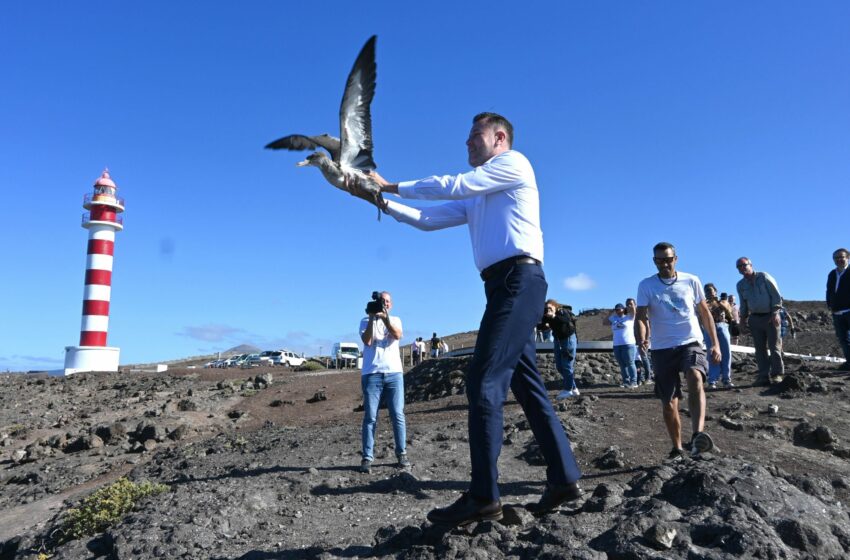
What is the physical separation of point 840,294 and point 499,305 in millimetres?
9216

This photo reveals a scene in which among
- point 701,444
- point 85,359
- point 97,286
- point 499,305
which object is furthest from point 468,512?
point 97,286

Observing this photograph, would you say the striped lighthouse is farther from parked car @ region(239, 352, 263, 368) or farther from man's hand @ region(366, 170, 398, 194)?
man's hand @ region(366, 170, 398, 194)

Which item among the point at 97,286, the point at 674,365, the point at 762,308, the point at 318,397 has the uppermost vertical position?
the point at 97,286

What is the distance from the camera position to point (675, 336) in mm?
6285

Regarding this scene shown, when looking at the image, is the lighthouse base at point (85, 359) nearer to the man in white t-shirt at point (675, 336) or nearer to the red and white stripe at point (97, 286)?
the red and white stripe at point (97, 286)

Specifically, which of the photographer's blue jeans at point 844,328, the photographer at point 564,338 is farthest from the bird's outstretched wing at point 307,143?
the photographer's blue jeans at point 844,328

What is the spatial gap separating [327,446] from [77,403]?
16.9 m

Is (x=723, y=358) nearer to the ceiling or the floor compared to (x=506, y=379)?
nearer to the ceiling

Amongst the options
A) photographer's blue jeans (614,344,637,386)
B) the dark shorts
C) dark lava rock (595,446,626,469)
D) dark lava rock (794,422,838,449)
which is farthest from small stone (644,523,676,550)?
photographer's blue jeans (614,344,637,386)

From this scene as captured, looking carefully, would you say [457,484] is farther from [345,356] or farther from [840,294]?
[345,356]

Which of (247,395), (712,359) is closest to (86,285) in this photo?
(247,395)

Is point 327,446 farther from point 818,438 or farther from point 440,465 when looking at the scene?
point 818,438

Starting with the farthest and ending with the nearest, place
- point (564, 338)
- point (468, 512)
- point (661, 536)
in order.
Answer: point (564, 338) → point (468, 512) → point (661, 536)

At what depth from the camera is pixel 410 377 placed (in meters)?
19.7
